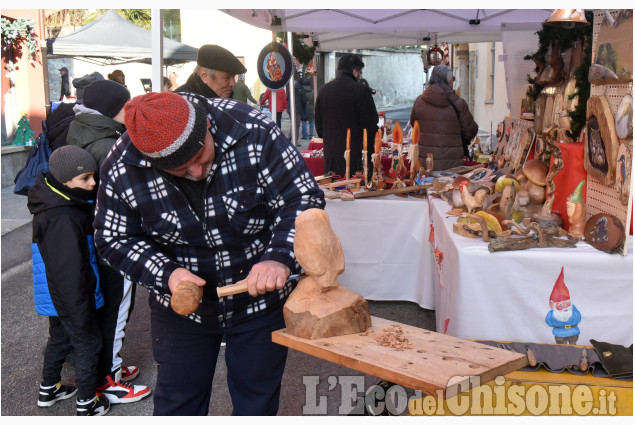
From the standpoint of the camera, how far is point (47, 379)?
9.68 ft

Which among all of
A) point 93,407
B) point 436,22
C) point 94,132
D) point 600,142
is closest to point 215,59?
point 94,132

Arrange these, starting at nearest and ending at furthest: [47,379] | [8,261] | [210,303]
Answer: [210,303] → [47,379] → [8,261]

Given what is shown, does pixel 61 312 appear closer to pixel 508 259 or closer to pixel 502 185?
pixel 508 259

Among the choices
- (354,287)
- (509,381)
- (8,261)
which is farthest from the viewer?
(8,261)

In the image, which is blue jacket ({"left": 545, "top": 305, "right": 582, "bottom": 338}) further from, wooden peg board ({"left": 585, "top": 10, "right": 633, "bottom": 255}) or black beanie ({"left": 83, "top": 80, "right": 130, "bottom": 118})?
black beanie ({"left": 83, "top": 80, "right": 130, "bottom": 118})

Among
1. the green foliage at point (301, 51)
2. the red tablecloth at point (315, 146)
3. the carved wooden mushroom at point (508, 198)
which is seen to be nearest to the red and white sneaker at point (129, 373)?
the carved wooden mushroom at point (508, 198)

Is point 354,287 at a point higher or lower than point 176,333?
lower

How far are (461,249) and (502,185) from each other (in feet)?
1.94

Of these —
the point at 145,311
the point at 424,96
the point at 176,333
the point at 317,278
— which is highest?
the point at 424,96

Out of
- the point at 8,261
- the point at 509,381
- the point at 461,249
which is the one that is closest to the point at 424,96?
the point at 461,249

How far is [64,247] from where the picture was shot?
2.65m

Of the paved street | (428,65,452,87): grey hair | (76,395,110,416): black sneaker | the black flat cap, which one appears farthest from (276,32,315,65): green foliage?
(76,395,110,416): black sneaker

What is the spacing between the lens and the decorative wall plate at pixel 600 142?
253 centimetres

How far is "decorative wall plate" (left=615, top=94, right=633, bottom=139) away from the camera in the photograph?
2.39 metres
